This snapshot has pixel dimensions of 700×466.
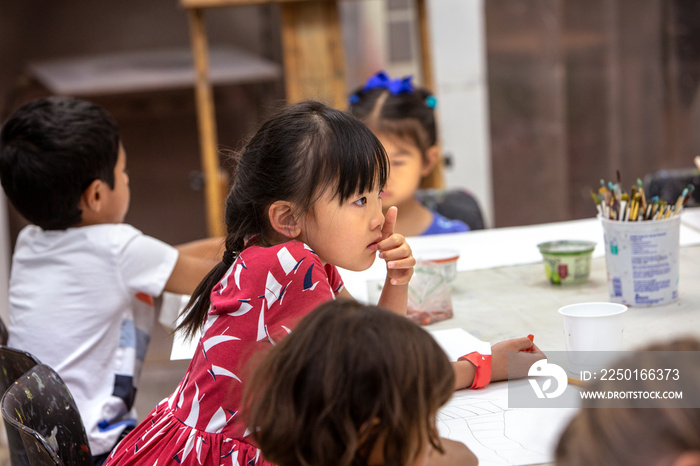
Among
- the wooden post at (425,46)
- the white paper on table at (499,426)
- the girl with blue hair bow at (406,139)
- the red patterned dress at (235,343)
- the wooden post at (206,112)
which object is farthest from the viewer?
the wooden post at (425,46)

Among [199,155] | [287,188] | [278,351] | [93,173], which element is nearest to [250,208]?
[287,188]

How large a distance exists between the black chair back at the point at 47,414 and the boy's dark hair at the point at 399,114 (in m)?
1.34

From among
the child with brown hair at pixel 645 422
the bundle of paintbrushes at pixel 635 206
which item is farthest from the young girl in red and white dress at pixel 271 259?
the child with brown hair at pixel 645 422

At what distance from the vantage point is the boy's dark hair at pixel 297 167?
111 cm

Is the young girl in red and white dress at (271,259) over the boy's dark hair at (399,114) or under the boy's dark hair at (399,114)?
under

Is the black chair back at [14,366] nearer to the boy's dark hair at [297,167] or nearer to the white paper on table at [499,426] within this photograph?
the boy's dark hair at [297,167]

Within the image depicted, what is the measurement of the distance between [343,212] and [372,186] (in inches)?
2.3

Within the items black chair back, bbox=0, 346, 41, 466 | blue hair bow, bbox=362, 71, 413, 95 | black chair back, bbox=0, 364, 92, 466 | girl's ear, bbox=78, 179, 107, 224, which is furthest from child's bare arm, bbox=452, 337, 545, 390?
blue hair bow, bbox=362, 71, 413, 95

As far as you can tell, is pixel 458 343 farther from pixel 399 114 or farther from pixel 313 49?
pixel 313 49

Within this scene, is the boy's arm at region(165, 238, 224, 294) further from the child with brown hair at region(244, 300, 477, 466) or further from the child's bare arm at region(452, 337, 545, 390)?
the child with brown hair at region(244, 300, 477, 466)

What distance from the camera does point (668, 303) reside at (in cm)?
137

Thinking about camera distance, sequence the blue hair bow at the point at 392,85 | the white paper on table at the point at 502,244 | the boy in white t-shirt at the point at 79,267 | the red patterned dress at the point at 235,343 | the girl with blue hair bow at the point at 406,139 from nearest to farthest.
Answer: the red patterned dress at the point at 235,343 → the boy in white t-shirt at the point at 79,267 → the white paper on table at the point at 502,244 → the girl with blue hair bow at the point at 406,139 → the blue hair bow at the point at 392,85

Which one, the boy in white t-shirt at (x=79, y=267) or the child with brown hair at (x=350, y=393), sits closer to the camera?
the child with brown hair at (x=350, y=393)

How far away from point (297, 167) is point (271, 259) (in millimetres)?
142
